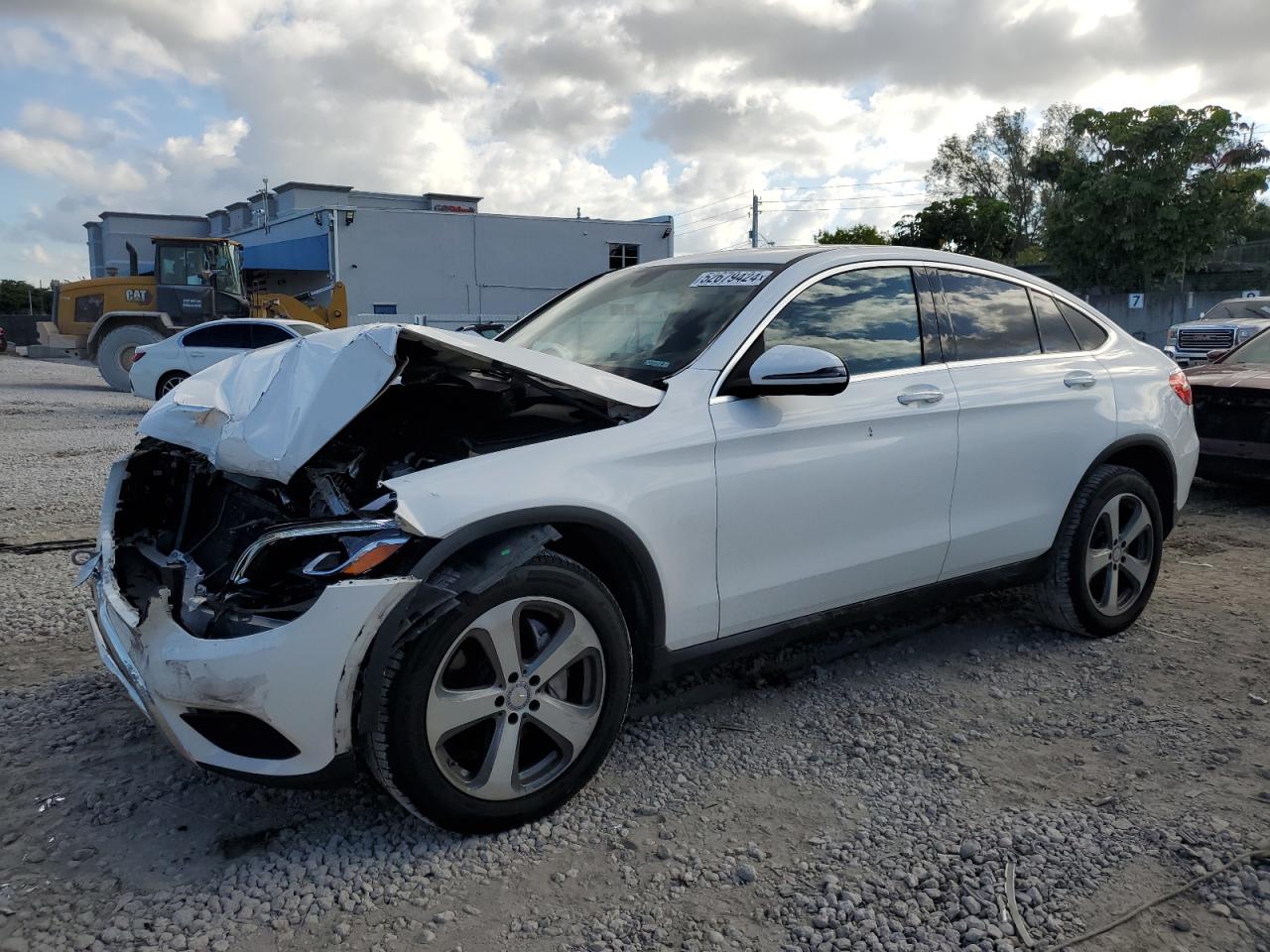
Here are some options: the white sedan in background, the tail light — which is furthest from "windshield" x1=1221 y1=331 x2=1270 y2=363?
the white sedan in background

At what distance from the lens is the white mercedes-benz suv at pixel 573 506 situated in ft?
8.35

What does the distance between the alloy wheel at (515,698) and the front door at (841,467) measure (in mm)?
573

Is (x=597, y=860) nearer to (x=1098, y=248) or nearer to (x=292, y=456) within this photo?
(x=292, y=456)

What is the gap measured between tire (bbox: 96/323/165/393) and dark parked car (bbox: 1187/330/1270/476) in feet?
58.8

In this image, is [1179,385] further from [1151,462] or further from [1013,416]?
[1013,416]

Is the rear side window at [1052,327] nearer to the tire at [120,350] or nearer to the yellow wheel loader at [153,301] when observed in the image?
the yellow wheel loader at [153,301]

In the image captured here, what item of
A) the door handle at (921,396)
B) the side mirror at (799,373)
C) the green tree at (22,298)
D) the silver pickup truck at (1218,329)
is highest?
the green tree at (22,298)

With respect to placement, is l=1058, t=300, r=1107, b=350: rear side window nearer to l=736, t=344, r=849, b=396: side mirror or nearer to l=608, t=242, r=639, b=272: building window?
l=736, t=344, r=849, b=396: side mirror

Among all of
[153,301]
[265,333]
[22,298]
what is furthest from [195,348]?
[22,298]

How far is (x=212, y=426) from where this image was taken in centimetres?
323

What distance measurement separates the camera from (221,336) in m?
14.8

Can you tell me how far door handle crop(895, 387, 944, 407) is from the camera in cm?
364

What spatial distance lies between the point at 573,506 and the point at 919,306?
1.86 m

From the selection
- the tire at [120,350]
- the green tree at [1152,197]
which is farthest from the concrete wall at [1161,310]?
the tire at [120,350]
